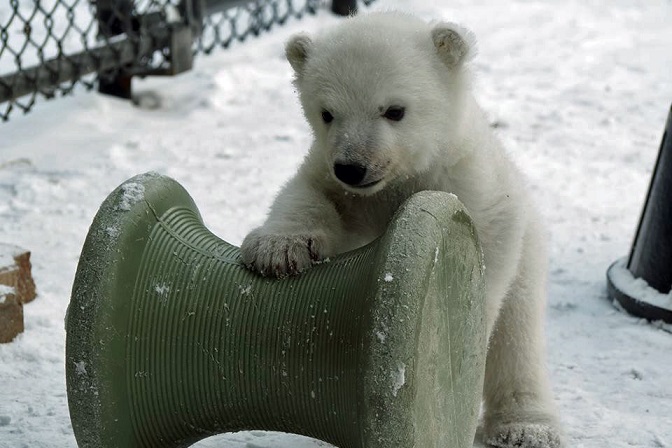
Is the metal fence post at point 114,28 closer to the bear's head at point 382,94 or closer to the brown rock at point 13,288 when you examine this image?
the brown rock at point 13,288

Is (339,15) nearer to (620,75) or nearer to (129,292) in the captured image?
(620,75)

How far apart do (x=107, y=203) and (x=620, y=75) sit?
529cm

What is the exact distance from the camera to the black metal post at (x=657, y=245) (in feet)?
13.4

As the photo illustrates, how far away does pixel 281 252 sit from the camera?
259 centimetres

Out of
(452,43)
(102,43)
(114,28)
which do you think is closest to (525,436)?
(452,43)

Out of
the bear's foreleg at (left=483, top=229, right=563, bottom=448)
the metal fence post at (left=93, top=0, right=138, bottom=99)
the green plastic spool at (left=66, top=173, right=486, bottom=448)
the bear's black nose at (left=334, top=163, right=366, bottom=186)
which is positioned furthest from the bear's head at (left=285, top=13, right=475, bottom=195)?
the metal fence post at (left=93, top=0, right=138, bottom=99)

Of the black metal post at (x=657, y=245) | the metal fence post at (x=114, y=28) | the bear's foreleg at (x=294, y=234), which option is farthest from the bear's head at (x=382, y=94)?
the metal fence post at (x=114, y=28)

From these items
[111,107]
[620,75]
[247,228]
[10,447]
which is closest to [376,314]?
[10,447]

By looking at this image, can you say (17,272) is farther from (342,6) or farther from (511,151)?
(342,6)

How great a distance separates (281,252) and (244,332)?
0.76 feet

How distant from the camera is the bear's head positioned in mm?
2658

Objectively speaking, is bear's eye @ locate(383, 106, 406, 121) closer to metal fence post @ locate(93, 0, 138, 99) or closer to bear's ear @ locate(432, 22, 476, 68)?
bear's ear @ locate(432, 22, 476, 68)

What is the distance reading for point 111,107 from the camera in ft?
20.4

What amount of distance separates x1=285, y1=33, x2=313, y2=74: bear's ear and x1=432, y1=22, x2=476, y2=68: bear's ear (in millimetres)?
363
